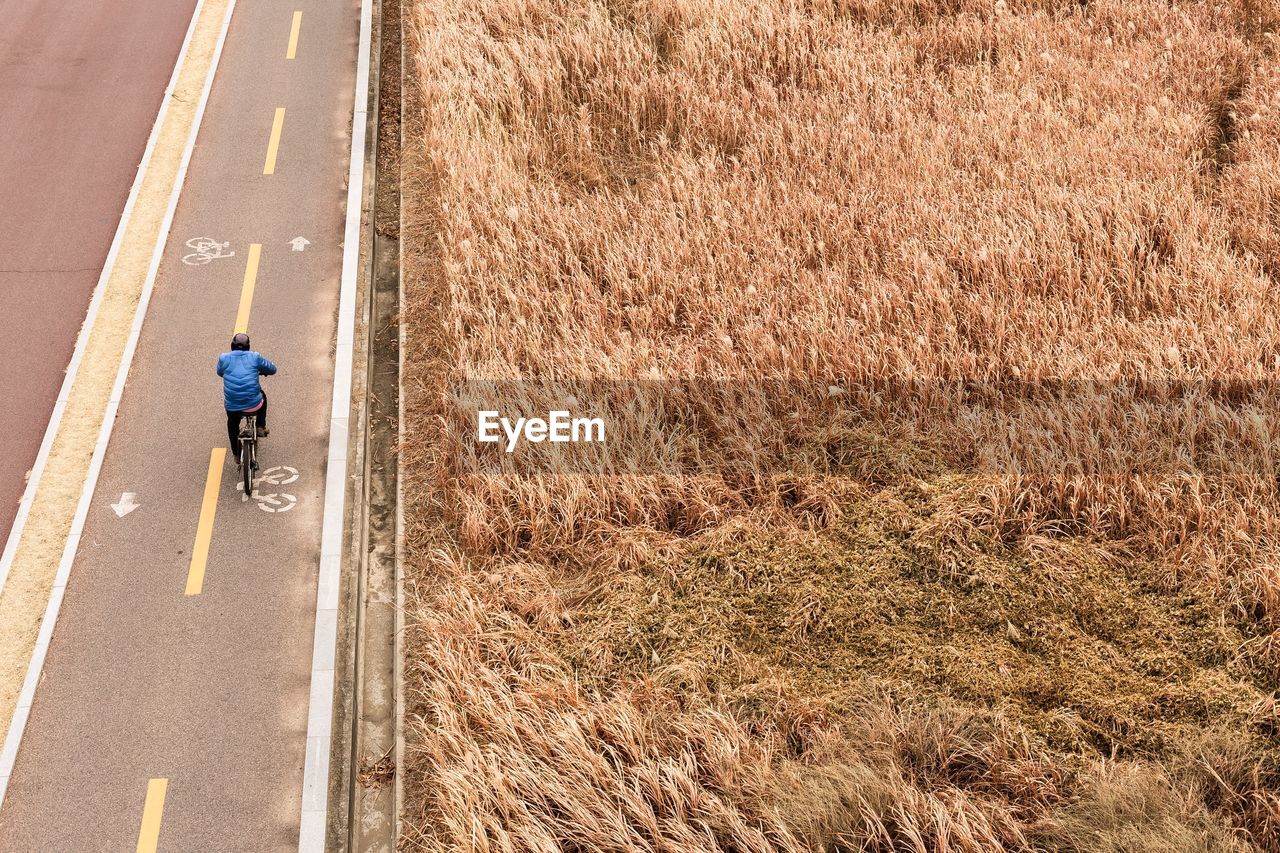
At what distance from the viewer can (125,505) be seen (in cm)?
1052

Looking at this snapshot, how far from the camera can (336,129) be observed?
55.6ft

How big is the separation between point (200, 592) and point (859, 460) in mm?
6430

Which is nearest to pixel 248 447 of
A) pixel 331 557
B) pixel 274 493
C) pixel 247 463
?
pixel 247 463

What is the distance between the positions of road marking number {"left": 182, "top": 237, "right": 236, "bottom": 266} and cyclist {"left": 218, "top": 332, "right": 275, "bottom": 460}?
13.8ft

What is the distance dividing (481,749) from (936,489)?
15.0 ft

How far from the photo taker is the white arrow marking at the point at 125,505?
1043 cm

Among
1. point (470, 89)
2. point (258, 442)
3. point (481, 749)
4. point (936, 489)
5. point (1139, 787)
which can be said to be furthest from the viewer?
A: point (470, 89)

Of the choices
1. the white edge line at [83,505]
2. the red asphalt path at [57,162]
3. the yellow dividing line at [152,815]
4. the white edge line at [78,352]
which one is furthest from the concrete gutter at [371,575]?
the red asphalt path at [57,162]

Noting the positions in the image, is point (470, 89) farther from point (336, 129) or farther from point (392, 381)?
point (392, 381)

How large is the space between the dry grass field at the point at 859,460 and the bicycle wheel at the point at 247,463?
1.66 meters

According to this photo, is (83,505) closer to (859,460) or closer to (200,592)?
(200,592)

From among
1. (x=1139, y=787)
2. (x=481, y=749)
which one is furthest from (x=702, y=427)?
(x=1139, y=787)

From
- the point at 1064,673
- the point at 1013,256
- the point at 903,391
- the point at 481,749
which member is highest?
the point at 1013,256

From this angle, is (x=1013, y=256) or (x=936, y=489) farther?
(x=1013, y=256)
